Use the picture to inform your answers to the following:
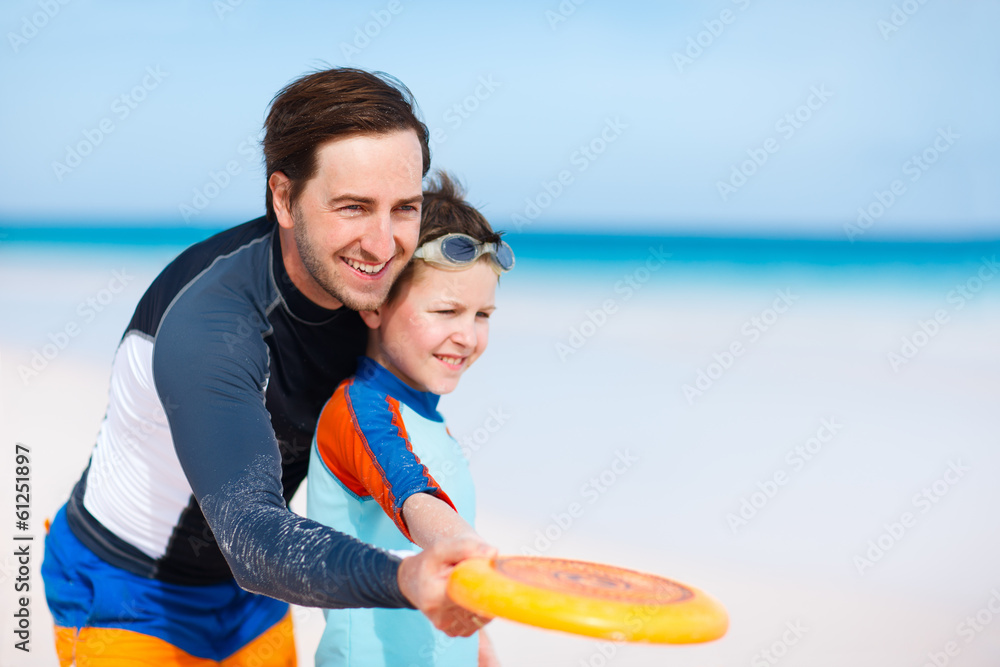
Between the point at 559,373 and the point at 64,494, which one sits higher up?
the point at 559,373

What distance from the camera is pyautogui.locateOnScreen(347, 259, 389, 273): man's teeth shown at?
7.30 ft

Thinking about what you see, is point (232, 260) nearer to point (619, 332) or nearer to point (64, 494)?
point (64, 494)

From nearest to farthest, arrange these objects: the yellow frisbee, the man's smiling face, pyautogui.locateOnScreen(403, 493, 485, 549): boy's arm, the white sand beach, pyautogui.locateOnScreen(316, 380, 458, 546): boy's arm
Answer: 1. the yellow frisbee
2. pyautogui.locateOnScreen(403, 493, 485, 549): boy's arm
3. pyautogui.locateOnScreen(316, 380, 458, 546): boy's arm
4. the man's smiling face
5. the white sand beach

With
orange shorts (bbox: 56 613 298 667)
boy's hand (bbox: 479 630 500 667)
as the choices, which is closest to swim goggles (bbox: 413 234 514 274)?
boy's hand (bbox: 479 630 500 667)

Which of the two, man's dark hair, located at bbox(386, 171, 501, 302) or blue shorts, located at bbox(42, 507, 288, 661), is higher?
man's dark hair, located at bbox(386, 171, 501, 302)

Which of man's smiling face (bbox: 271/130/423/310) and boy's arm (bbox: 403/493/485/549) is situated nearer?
boy's arm (bbox: 403/493/485/549)

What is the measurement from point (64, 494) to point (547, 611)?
171 inches

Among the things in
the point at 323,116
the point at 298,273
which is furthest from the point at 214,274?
the point at 323,116

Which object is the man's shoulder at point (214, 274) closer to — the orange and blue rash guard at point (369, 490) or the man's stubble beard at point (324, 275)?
the man's stubble beard at point (324, 275)

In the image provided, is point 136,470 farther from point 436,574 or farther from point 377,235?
point 436,574

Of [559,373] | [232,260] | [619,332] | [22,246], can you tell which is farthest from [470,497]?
[22,246]

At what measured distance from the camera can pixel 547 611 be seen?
1.33 metres

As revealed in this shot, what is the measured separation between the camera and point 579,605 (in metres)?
1.35

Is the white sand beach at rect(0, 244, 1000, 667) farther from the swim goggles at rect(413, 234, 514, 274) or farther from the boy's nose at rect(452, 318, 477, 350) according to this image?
the swim goggles at rect(413, 234, 514, 274)
